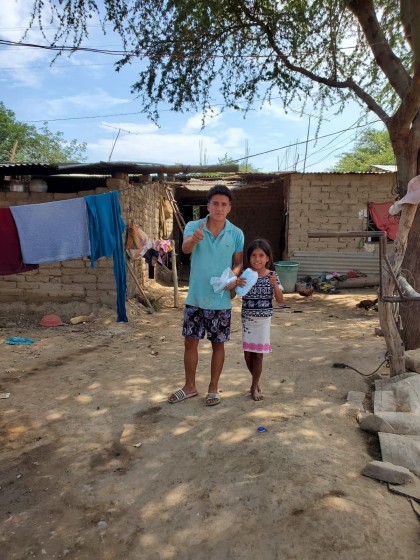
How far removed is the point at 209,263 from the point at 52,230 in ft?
9.49

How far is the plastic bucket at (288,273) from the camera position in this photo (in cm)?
932

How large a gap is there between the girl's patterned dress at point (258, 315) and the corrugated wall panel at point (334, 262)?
23.5 ft

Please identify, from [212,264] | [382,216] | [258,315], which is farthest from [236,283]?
[382,216]

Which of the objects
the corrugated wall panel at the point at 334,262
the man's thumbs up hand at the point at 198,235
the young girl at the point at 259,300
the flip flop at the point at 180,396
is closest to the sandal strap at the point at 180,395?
the flip flop at the point at 180,396

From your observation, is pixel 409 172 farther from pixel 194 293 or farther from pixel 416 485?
pixel 416 485

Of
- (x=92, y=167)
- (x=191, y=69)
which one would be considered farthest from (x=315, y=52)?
(x=92, y=167)

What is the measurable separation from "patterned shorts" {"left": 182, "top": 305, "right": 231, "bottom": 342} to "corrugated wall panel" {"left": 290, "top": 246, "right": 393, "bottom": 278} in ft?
24.0

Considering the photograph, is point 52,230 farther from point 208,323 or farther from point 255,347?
point 255,347

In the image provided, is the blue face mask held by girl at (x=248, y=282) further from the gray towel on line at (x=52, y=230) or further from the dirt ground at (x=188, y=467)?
the gray towel on line at (x=52, y=230)

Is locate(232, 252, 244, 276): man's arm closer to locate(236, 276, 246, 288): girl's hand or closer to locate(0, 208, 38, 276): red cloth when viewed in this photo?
locate(236, 276, 246, 288): girl's hand

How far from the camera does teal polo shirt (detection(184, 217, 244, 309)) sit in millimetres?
2922

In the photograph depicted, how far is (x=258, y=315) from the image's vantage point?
3.04 m

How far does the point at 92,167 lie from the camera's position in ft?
18.7

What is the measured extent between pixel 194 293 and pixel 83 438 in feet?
4.19
